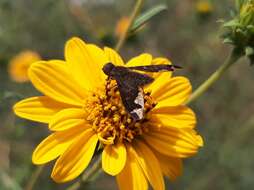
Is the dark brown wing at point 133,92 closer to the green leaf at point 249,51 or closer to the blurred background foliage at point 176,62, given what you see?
the green leaf at point 249,51

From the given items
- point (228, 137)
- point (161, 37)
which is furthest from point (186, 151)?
point (161, 37)

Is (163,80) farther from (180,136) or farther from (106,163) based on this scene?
(106,163)

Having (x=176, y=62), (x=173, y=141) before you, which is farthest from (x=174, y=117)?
(x=176, y=62)

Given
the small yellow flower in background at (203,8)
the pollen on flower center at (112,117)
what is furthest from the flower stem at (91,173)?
the small yellow flower in background at (203,8)

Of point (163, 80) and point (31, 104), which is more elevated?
point (31, 104)

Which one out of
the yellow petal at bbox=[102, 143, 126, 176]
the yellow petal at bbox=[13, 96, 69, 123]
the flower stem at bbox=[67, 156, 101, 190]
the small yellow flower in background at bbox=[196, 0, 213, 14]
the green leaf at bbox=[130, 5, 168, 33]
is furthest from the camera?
the small yellow flower in background at bbox=[196, 0, 213, 14]

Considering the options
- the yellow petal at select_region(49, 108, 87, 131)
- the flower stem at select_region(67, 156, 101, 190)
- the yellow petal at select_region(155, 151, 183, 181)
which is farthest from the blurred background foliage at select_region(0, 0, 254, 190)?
the yellow petal at select_region(155, 151, 183, 181)

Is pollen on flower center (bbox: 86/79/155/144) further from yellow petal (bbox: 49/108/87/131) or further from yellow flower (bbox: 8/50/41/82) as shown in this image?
yellow flower (bbox: 8/50/41/82)
